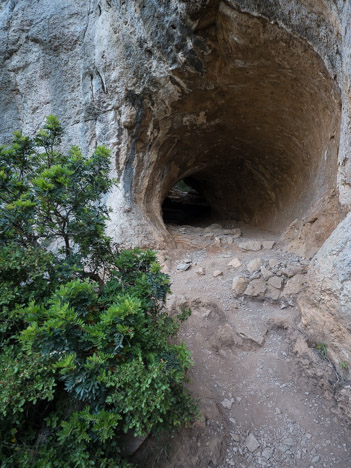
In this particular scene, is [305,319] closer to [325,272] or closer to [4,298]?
[325,272]

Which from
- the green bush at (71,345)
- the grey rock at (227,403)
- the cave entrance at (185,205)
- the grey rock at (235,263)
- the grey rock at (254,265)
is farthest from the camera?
the cave entrance at (185,205)

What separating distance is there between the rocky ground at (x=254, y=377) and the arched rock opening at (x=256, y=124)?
2.38 metres

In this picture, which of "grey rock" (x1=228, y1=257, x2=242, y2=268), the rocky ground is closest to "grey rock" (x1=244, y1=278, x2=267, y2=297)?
the rocky ground

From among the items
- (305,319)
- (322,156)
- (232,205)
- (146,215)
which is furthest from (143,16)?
(232,205)

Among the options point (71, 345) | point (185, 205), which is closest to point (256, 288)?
point (71, 345)

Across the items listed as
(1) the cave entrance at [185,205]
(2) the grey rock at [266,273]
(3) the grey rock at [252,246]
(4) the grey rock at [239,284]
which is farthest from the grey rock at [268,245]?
(1) the cave entrance at [185,205]

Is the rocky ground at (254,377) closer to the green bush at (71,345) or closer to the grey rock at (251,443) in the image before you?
the grey rock at (251,443)

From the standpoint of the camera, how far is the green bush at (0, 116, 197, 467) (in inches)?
67.6

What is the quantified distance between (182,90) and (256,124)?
214 cm

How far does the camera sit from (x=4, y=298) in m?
1.98

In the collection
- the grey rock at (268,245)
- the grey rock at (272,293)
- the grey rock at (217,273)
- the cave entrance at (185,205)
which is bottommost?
the cave entrance at (185,205)

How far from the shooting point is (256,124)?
21.1 ft

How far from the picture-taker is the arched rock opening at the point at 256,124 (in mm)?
4281

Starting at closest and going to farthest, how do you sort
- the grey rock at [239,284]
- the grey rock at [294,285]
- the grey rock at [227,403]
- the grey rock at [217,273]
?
the grey rock at [227,403]
the grey rock at [294,285]
the grey rock at [239,284]
the grey rock at [217,273]
